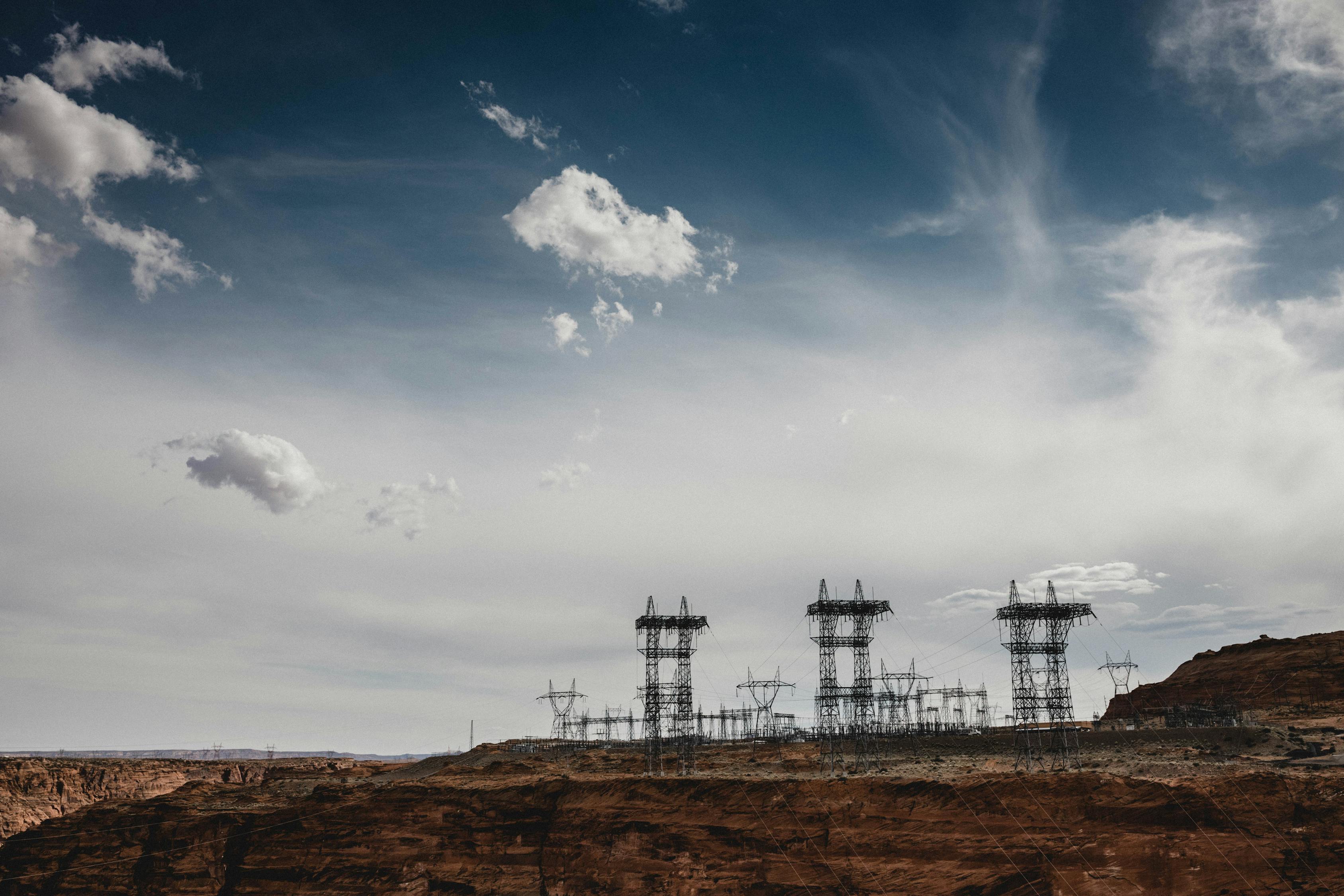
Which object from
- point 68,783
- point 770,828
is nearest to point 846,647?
point 770,828

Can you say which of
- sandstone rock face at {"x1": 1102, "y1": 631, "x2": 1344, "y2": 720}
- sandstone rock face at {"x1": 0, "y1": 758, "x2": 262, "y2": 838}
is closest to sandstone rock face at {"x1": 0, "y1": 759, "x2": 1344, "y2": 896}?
sandstone rock face at {"x1": 0, "y1": 758, "x2": 262, "y2": 838}

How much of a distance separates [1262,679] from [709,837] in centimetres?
8240

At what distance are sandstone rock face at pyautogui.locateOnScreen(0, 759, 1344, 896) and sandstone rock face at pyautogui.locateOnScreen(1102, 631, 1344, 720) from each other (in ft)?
148

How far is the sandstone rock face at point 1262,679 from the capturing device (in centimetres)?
8800

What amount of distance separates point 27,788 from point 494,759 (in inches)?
2515

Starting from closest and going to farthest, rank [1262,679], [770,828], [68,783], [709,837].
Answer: [770,828], [709,837], [1262,679], [68,783]

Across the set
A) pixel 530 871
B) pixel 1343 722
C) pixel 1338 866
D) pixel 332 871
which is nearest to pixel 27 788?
pixel 332 871

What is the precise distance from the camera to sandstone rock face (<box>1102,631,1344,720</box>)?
88.0 meters

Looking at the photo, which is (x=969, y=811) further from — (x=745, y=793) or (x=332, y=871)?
(x=332, y=871)

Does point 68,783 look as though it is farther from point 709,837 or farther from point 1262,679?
point 1262,679

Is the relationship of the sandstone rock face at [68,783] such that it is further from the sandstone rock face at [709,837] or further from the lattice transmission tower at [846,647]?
the lattice transmission tower at [846,647]

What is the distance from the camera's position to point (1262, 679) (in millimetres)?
97875

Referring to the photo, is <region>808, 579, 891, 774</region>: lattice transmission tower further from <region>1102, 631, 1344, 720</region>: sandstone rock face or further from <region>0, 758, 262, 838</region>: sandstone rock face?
<region>0, 758, 262, 838</region>: sandstone rock face

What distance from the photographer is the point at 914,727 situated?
120562mm
